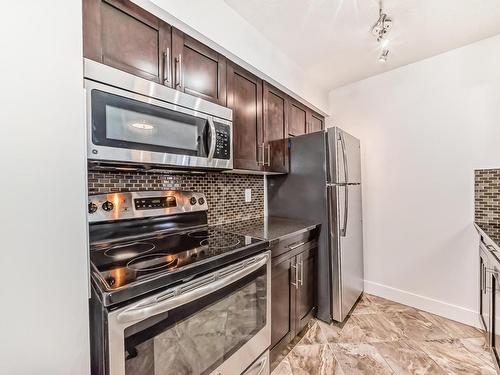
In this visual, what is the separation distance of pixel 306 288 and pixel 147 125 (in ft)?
5.67

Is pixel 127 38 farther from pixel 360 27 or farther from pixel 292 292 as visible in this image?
pixel 292 292

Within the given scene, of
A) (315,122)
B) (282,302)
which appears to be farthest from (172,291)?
(315,122)

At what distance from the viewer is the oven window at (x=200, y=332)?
33.6 inches

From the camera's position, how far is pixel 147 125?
117cm

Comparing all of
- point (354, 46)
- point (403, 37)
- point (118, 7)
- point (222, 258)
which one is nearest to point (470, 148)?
point (403, 37)

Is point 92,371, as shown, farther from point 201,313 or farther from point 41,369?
point 201,313

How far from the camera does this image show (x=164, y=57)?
4.25ft

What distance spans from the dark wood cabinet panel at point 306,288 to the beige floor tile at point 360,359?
0.29m

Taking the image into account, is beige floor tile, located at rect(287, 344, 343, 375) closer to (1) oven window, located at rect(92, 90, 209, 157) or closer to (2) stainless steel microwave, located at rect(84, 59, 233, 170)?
(2) stainless steel microwave, located at rect(84, 59, 233, 170)

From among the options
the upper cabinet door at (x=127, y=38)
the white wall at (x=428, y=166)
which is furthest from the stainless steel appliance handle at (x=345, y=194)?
the upper cabinet door at (x=127, y=38)

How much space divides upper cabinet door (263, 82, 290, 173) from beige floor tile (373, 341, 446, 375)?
5.43 feet

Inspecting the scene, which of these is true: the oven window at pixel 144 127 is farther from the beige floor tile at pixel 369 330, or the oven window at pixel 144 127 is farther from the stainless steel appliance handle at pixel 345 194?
the beige floor tile at pixel 369 330

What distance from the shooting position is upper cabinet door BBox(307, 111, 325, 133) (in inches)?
112

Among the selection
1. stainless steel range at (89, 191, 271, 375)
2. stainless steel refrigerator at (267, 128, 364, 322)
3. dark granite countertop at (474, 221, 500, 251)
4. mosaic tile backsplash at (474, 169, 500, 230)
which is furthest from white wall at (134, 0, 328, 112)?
dark granite countertop at (474, 221, 500, 251)
